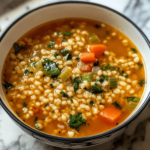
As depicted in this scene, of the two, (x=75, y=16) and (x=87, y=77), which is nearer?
(x=87, y=77)

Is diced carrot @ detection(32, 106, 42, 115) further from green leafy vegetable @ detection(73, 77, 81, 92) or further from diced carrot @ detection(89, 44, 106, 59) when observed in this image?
→ diced carrot @ detection(89, 44, 106, 59)

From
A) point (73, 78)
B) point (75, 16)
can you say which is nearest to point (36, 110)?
point (73, 78)

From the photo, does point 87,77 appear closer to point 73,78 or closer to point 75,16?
point 73,78

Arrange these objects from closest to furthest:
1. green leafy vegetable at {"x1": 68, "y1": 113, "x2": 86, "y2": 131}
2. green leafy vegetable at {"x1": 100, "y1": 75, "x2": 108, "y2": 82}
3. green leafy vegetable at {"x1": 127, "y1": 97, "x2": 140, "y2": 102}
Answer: green leafy vegetable at {"x1": 68, "y1": 113, "x2": 86, "y2": 131}
green leafy vegetable at {"x1": 127, "y1": 97, "x2": 140, "y2": 102}
green leafy vegetable at {"x1": 100, "y1": 75, "x2": 108, "y2": 82}

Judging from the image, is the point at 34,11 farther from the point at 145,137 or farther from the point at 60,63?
the point at 145,137

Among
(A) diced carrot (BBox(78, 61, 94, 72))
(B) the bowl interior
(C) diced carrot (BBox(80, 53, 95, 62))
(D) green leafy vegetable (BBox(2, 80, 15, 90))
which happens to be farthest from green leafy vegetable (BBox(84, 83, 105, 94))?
(D) green leafy vegetable (BBox(2, 80, 15, 90))
